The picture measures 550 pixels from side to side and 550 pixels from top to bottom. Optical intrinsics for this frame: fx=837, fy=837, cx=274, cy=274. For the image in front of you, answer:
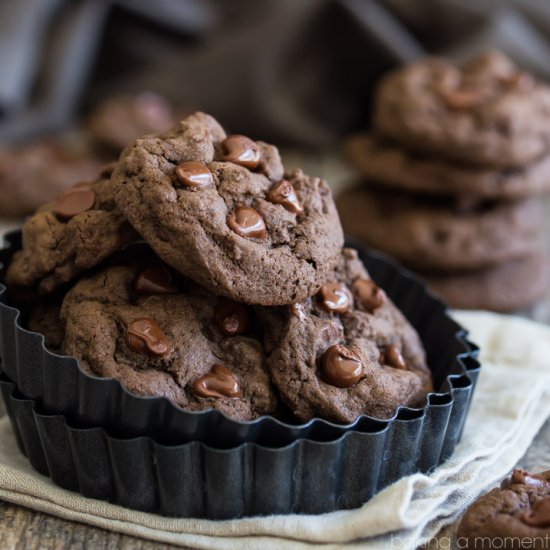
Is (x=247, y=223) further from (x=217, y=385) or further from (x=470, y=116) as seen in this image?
(x=470, y=116)

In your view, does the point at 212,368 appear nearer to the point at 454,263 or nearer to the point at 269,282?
the point at 269,282

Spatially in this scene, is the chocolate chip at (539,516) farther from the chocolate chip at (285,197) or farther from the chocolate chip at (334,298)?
the chocolate chip at (285,197)

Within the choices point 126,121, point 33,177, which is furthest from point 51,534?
point 126,121

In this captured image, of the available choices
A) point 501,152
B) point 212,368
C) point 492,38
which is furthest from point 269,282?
point 492,38

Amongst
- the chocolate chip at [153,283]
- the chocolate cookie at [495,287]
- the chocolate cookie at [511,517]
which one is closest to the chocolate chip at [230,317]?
the chocolate chip at [153,283]

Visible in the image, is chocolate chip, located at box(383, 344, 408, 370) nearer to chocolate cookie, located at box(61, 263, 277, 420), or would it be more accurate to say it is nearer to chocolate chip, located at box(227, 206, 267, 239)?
chocolate cookie, located at box(61, 263, 277, 420)

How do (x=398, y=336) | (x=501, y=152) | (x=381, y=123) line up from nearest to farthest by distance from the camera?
1. (x=398, y=336)
2. (x=501, y=152)
3. (x=381, y=123)
